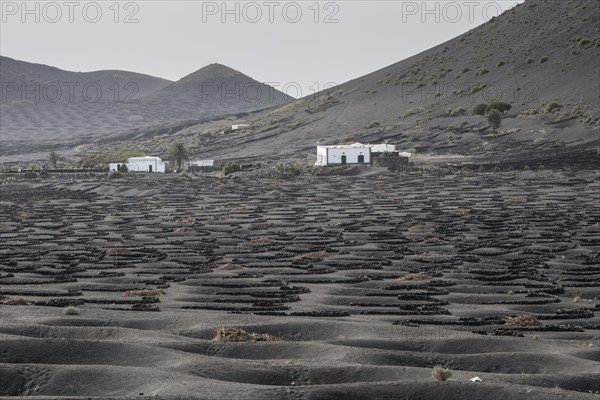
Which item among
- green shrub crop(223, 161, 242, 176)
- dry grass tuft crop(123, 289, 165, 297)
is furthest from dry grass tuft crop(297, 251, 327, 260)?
green shrub crop(223, 161, 242, 176)

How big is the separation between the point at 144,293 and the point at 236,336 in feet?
32.7

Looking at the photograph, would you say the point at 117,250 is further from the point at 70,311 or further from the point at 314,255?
the point at 70,311

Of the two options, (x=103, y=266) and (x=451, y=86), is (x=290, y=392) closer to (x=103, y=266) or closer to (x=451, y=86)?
(x=103, y=266)

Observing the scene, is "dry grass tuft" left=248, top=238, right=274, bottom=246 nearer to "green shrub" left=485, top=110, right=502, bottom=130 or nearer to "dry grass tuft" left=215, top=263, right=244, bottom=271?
"dry grass tuft" left=215, top=263, right=244, bottom=271

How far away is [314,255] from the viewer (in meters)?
46.7

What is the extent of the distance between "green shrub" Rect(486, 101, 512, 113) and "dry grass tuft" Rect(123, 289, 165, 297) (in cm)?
10126

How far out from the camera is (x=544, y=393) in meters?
18.9

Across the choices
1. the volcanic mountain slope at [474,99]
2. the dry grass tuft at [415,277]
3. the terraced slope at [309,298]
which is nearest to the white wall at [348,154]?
the volcanic mountain slope at [474,99]

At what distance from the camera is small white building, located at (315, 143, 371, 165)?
11556cm

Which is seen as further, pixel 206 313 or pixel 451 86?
pixel 451 86

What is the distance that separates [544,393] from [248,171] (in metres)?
100.0

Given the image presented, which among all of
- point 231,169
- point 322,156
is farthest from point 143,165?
point 322,156

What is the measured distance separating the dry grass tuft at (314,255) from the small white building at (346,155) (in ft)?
223

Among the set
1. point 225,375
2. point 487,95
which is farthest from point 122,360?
point 487,95
